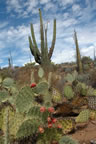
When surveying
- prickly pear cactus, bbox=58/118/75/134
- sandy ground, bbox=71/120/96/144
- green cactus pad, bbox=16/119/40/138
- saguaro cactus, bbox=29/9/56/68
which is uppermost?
saguaro cactus, bbox=29/9/56/68

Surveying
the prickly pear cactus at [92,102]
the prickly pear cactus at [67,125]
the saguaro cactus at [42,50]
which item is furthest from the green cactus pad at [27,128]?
the saguaro cactus at [42,50]

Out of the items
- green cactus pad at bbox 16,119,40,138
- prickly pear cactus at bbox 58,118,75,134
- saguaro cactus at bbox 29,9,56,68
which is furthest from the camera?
saguaro cactus at bbox 29,9,56,68

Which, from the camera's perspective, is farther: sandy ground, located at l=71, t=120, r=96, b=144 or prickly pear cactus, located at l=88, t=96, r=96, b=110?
prickly pear cactus, located at l=88, t=96, r=96, b=110

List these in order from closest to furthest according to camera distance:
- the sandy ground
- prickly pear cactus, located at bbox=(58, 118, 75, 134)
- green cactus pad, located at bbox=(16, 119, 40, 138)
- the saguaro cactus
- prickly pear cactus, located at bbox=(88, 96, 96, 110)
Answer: green cactus pad, located at bbox=(16, 119, 40, 138) → the sandy ground → prickly pear cactus, located at bbox=(58, 118, 75, 134) → prickly pear cactus, located at bbox=(88, 96, 96, 110) → the saguaro cactus

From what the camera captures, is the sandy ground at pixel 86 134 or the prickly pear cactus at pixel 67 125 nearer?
the sandy ground at pixel 86 134

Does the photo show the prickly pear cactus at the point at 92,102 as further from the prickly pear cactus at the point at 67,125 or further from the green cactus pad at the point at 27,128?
the green cactus pad at the point at 27,128

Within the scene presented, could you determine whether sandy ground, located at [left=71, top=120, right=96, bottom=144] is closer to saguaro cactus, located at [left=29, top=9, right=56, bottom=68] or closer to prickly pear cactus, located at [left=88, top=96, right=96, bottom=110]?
prickly pear cactus, located at [left=88, top=96, right=96, bottom=110]

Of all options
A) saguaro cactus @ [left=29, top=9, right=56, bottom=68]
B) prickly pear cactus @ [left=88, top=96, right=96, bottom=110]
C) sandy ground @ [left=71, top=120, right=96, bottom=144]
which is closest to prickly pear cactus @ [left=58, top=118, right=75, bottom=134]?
sandy ground @ [left=71, top=120, right=96, bottom=144]

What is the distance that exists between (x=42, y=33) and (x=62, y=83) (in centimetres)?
641

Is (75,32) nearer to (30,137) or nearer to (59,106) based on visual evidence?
(59,106)

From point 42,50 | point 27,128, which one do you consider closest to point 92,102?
point 27,128

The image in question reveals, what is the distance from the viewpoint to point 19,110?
11.1ft

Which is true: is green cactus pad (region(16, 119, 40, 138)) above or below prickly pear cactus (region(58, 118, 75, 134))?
above

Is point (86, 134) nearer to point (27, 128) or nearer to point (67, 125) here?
point (67, 125)
